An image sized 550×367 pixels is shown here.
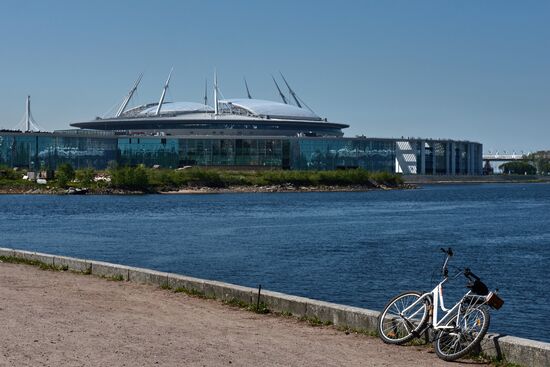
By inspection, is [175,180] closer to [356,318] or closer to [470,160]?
[470,160]

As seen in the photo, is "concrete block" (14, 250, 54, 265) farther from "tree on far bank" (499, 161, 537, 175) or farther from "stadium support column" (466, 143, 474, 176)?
"tree on far bank" (499, 161, 537, 175)

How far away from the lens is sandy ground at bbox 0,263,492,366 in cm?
931

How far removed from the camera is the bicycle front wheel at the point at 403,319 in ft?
33.3

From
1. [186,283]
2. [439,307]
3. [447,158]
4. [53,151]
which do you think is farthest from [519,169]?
[439,307]

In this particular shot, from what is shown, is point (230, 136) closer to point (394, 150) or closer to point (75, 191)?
point (394, 150)

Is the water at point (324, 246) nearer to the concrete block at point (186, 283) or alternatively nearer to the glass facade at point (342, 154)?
the concrete block at point (186, 283)

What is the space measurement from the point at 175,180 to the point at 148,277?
8141 centimetres

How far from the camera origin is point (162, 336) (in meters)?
10.5

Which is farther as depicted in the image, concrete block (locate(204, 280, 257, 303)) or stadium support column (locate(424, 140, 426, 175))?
stadium support column (locate(424, 140, 426, 175))

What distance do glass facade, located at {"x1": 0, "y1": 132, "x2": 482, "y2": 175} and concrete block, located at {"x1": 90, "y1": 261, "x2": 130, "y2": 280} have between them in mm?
101731

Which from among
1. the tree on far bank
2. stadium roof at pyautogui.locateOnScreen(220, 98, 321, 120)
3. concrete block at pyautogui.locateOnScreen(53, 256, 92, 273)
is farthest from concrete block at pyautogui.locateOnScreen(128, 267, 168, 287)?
the tree on far bank

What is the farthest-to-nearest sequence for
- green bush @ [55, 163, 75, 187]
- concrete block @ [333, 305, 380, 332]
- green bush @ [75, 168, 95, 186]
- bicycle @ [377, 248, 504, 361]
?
green bush @ [75, 168, 95, 186] < green bush @ [55, 163, 75, 187] < concrete block @ [333, 305, 380, 332] < bicycle @ [377, 248, 504, 361]

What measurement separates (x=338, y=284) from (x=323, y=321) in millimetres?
9319

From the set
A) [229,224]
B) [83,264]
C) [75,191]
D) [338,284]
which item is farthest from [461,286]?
[75,191]
